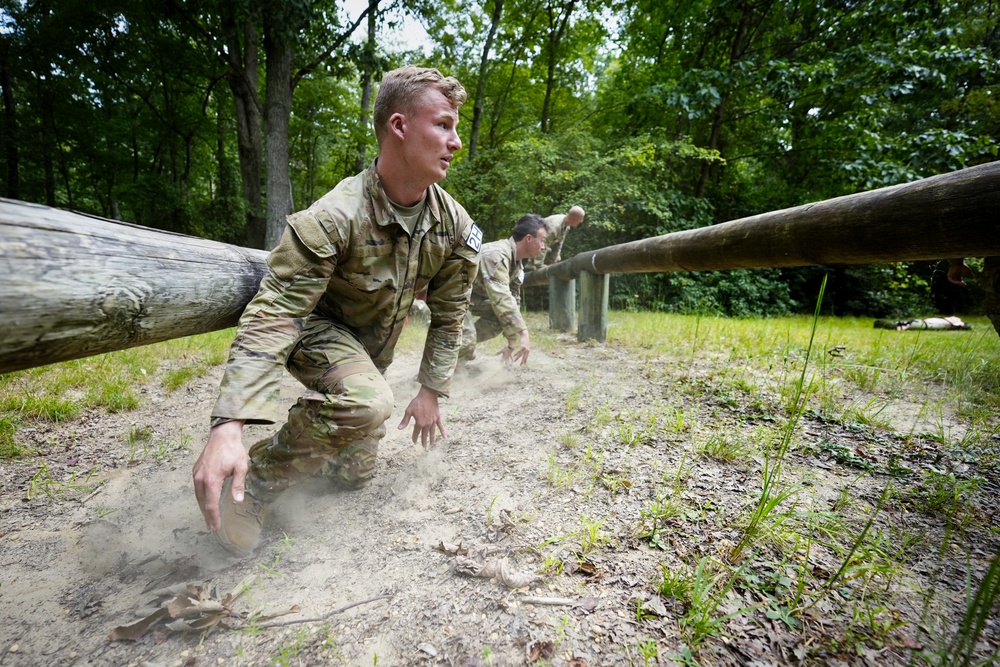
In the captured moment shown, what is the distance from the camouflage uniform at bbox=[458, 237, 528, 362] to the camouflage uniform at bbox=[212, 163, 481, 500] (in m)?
1.25

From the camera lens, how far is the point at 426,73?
1.72 m

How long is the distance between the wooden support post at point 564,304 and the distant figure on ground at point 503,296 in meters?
1.28

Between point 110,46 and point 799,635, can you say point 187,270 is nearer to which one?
point 799,635

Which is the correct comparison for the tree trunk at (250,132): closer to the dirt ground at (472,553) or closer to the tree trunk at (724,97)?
the dirt ground at (472,553)

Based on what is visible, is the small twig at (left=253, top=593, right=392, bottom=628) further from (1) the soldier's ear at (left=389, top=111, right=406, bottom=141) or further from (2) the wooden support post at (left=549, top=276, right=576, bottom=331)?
A: (2) the wooden support post at (left=549, top=276, right=576, bottom=331)

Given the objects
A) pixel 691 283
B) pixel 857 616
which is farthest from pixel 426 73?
pixel 691 283

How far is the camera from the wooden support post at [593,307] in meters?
5.09

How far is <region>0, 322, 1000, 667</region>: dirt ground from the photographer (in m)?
1.09

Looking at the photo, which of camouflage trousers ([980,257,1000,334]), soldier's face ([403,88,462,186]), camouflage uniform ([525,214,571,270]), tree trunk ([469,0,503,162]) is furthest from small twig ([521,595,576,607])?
tree trunk ([469,0,503,162])

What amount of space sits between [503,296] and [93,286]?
2657 millimetres

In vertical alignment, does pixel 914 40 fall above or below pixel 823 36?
below

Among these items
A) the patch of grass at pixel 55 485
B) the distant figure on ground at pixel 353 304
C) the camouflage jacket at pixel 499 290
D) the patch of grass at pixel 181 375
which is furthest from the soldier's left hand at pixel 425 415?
the patch of grass at pixel 181 375

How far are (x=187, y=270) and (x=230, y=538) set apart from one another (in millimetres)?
1004

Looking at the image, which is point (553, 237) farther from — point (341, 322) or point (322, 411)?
point (322, 411)
